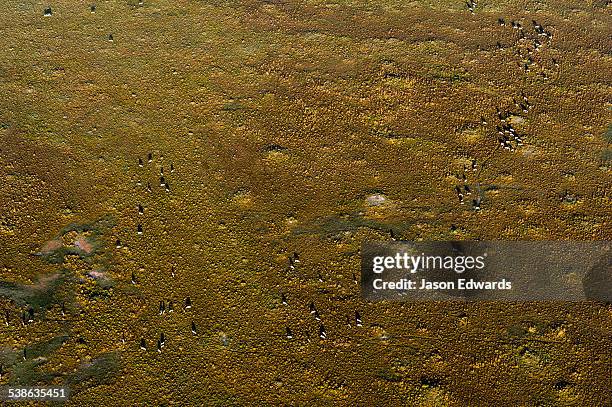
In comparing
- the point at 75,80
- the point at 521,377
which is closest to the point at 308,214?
the point at 521,377

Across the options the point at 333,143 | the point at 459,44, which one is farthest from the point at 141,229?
the point at 459,44

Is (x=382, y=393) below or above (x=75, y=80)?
below

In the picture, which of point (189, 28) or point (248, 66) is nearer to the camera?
point (248, 66)

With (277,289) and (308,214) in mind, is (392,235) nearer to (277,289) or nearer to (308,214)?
(308,214)

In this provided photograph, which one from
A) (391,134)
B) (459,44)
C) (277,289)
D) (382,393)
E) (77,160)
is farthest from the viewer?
(459,44)

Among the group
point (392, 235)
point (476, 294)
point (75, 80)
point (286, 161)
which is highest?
point (75, 80)

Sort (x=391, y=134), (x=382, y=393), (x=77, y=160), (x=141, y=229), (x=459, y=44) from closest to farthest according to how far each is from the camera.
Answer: (x=382, y=393) → (x=141, y=229) → (x=77, y=160) → (x=391, y=134) → (x=459, y=44)
